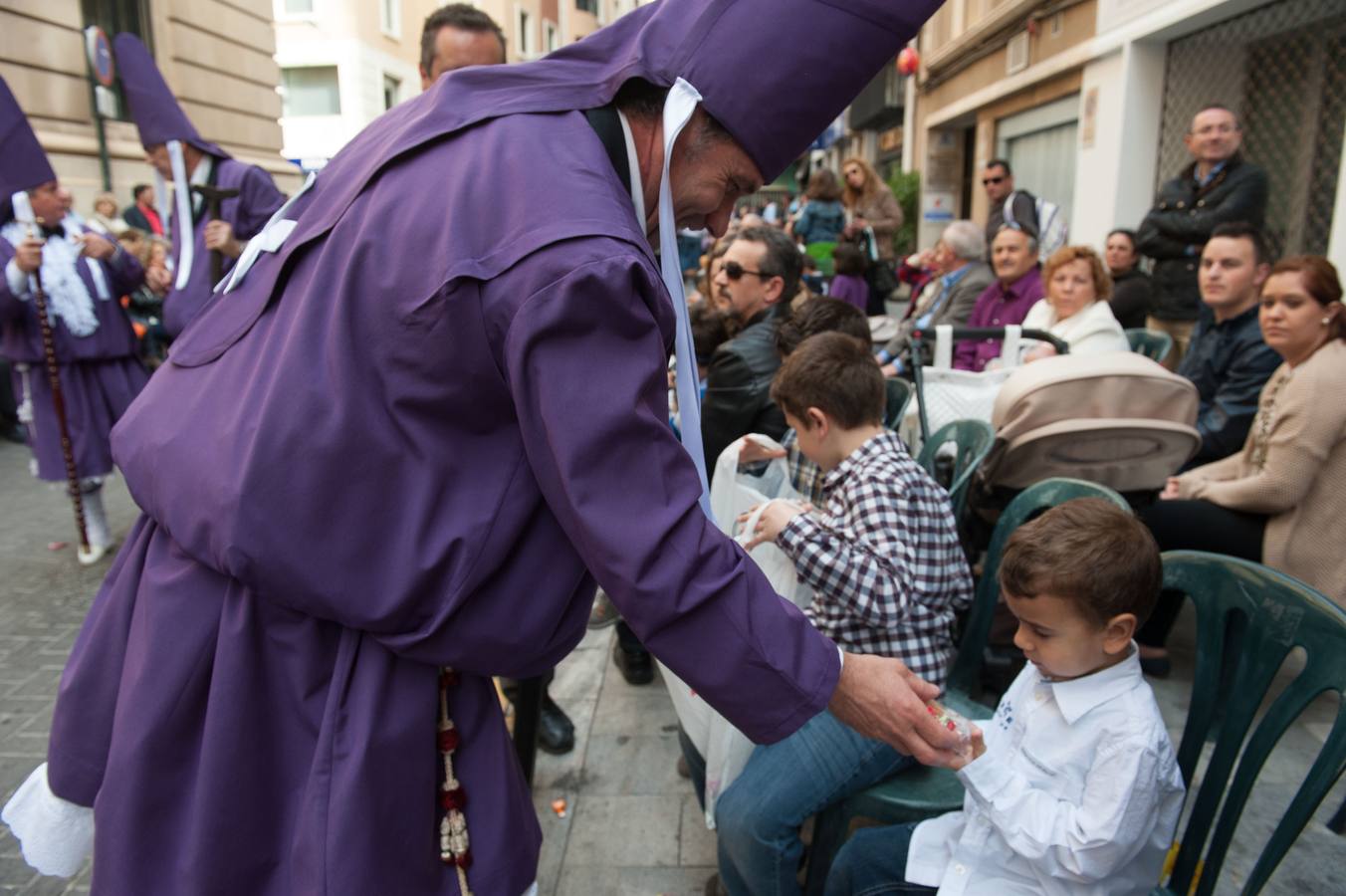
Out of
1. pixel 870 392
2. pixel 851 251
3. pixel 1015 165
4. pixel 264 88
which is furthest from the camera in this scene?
pixel 264 88

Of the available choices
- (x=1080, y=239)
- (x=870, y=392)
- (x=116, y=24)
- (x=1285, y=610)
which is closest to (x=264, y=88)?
(x=116, y=24)

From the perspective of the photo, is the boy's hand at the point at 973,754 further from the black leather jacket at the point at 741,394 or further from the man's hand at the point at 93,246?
the man's hand at the point at 93,246

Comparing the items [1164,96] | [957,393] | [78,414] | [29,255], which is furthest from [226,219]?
[1164,96]

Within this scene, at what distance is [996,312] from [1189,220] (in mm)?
1315

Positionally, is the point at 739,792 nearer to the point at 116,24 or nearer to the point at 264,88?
the point at 116,24

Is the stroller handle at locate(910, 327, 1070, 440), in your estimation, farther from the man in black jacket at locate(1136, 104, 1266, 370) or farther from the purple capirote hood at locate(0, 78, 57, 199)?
the purple capirote hood at locate(0, 78, 57, 199)

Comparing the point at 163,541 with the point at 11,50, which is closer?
the point at 163,541

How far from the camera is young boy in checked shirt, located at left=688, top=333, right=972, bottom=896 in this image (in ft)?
6.52

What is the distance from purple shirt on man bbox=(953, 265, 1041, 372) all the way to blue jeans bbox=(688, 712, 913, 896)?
2998 millimetres

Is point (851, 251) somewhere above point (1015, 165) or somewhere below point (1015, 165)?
below

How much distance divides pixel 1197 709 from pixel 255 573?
1745 mm

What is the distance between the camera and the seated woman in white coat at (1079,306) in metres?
4.22

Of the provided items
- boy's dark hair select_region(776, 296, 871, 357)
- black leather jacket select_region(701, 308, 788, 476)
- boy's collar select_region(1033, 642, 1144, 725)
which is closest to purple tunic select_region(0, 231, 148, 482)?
black leather jacket select_region(701, 308, 788, 476)

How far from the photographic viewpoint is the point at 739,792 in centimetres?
205
